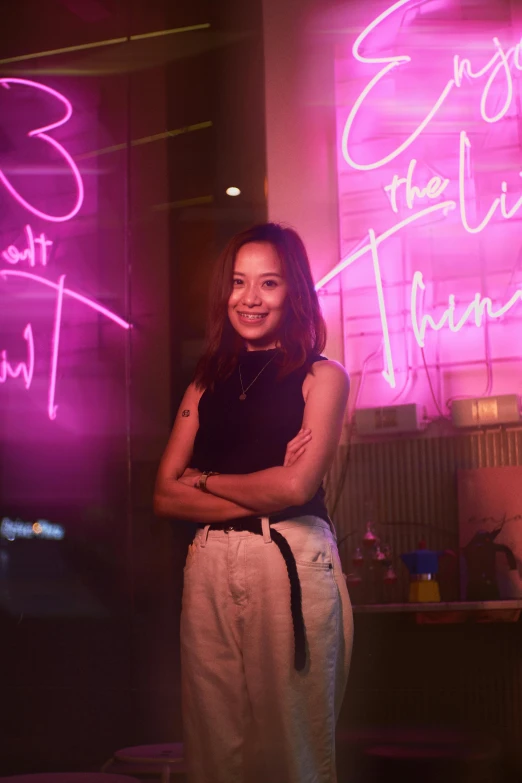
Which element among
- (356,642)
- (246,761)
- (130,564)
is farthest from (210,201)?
(246,761)

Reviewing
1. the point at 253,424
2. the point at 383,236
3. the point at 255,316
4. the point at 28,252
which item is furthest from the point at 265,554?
the point at 28,252

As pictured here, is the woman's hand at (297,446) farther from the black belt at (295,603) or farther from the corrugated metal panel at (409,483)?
the corrugated metal panel at (409,483)

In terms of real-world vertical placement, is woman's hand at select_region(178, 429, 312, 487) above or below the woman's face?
below

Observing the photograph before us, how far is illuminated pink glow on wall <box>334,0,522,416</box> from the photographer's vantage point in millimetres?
3994

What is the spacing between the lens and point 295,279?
226 cm

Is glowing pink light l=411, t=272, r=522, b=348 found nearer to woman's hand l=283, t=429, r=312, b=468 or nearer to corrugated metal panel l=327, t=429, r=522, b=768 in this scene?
corrugated metal panel l=327, t=429, r=522, b=768

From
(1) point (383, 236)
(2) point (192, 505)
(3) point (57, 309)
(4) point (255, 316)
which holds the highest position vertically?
(1) point (383, 236)

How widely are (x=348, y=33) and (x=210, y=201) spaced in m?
1.12

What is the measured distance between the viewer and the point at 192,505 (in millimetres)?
2119

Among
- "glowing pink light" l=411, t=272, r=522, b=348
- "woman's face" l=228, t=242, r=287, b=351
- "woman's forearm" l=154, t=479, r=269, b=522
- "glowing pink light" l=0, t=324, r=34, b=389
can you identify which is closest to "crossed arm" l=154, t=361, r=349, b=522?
"woman's forearm" l=154, t=479, r=269, b=522

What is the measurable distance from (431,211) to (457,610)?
70.0 inches

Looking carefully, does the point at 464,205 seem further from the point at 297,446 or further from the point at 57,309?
the point at 297,446

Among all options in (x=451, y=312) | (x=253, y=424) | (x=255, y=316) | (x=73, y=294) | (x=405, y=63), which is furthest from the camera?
(x=73, y=294)

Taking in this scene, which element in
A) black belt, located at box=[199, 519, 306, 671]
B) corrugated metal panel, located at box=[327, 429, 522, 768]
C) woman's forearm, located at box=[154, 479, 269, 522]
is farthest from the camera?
corrugated metal panel, located at box=[327, 429, 522, 768]
